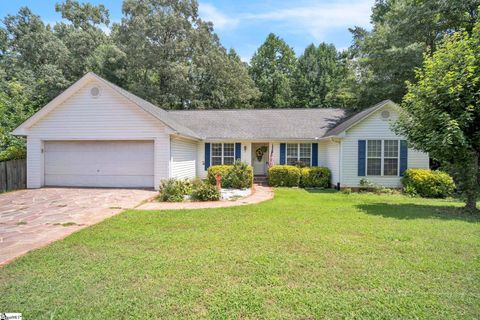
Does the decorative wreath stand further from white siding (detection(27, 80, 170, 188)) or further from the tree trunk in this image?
the tree trunk

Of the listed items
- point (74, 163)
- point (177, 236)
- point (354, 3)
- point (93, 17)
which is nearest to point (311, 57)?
point (354, 3)

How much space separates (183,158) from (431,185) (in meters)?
11.7

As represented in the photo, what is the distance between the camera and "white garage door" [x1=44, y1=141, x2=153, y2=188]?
12.4 metres

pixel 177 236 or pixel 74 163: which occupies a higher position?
pixel 74 163

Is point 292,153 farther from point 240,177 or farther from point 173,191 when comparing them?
point 173,191

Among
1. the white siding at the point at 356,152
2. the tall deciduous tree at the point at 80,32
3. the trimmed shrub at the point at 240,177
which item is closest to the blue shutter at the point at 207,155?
the trimmed shrub at the point at 240,177

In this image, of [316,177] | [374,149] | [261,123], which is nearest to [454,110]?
[374,149]

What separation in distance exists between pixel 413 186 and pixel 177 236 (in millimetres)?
11195

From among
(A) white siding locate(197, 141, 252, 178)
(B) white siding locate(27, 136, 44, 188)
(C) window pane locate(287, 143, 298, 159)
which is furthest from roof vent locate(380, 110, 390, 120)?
(B) white siding locate(27, 136, 44, 188)

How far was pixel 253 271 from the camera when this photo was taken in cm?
397

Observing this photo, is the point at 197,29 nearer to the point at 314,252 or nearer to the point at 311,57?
the point at 311,57

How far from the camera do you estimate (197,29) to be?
27219 millimetres

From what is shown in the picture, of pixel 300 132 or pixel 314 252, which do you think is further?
pixel 300 132

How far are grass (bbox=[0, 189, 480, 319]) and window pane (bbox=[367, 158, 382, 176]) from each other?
6241mm
